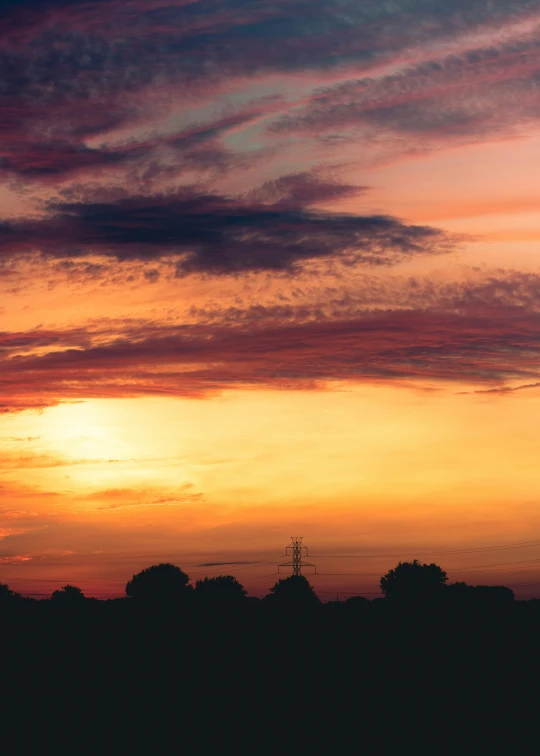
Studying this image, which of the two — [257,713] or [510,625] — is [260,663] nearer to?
[257,713]

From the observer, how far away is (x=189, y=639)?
107000 mm

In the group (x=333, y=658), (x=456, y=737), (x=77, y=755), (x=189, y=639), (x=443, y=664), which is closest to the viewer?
(x=77, y=755)

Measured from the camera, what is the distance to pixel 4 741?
5516 centimetres

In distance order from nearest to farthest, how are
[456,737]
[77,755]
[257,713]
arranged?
[77,755], [456,737], [257,713]

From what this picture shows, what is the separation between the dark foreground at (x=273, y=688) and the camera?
186ft

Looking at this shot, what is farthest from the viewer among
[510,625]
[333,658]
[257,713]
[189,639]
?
[510,625]

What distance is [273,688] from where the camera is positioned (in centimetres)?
7675

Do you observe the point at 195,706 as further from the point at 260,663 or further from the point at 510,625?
the point at 510,625

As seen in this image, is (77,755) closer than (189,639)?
Yes

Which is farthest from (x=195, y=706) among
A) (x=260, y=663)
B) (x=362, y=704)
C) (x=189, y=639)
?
(x=189, y=639)

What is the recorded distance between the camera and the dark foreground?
5672 cm

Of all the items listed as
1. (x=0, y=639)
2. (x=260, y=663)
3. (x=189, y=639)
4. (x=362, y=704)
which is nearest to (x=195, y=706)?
(x=362, y=704)

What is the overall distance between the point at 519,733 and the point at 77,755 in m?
27.2

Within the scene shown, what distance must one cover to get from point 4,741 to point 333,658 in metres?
45.0
